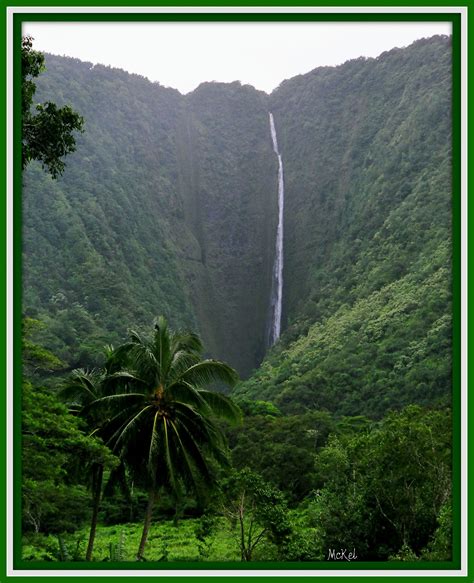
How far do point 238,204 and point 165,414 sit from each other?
9649cm

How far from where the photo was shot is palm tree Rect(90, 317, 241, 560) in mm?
16547

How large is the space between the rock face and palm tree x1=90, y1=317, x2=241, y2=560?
36.2 metres

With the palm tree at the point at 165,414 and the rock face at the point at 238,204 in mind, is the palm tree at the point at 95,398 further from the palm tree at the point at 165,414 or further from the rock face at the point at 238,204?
the rock face at the point at 238,204

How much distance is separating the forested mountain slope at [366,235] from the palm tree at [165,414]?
27.6 meters

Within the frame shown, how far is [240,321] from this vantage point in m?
91.3

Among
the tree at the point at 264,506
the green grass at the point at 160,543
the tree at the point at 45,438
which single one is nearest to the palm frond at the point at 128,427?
the tree at the point at 45,438

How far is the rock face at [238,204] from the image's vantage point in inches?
2778

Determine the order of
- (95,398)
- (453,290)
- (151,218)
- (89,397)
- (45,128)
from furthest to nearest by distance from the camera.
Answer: (151,218) → (89,397) → (95,398) → (45,128) → (453,290)

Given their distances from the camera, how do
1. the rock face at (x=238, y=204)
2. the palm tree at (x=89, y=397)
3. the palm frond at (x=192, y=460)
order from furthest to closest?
the rock face at (x=238, y=204) → the palm tree at (x=89, y=397) → the palm frond at (x=192, y=460)

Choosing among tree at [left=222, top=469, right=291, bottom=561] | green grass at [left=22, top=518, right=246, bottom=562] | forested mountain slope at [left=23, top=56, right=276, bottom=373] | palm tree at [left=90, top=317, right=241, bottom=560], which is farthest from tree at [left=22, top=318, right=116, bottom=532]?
forested mountain slope at [left=23, top=56, right=276, bottom=373]

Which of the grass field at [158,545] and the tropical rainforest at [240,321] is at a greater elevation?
the tropical rainforest at [240,321]

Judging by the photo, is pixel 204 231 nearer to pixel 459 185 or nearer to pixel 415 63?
pixel 415 63

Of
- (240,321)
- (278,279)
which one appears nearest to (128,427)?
(240,321)

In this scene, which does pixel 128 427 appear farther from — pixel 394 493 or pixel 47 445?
pixel 394 493
